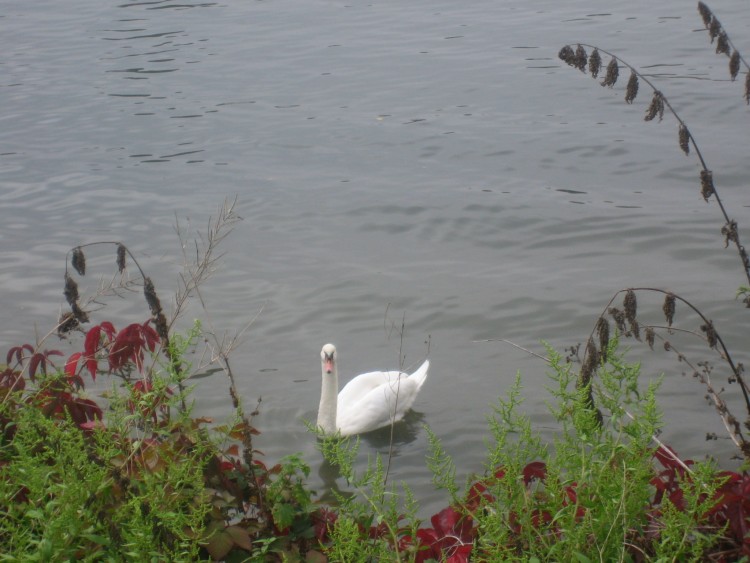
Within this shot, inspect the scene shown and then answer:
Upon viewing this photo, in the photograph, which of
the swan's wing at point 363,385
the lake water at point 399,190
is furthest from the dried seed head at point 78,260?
the swan's wing at point 363,385

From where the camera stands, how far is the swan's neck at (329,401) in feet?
21.9

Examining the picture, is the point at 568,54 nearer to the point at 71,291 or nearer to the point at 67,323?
the point at 71,291

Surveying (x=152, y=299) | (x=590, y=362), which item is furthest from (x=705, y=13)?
(x=152, y=299)

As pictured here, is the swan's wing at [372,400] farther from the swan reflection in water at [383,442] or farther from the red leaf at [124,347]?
the red leaf at [124,347]

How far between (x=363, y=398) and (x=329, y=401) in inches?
17.1

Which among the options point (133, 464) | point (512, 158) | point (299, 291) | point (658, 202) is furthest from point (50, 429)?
point (512, 158)

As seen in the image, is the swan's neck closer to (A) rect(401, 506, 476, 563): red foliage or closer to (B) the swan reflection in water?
(B) the swan reflection in water

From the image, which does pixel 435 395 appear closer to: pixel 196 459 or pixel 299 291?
pixel 299 291

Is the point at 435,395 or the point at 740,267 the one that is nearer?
the point at 435,395

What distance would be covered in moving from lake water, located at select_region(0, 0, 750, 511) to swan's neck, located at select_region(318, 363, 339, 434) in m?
0.21

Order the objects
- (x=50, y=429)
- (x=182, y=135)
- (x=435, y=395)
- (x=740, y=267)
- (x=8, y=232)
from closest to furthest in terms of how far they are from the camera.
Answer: (x=50, y=429) → (x=435, y=395) → (x=740, y=267) → (x=8, y=232) → (x=182, y=135)

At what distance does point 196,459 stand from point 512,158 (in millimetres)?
8317

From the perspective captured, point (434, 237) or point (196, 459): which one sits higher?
point (196, 459)

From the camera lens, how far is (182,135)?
42.2 feet
